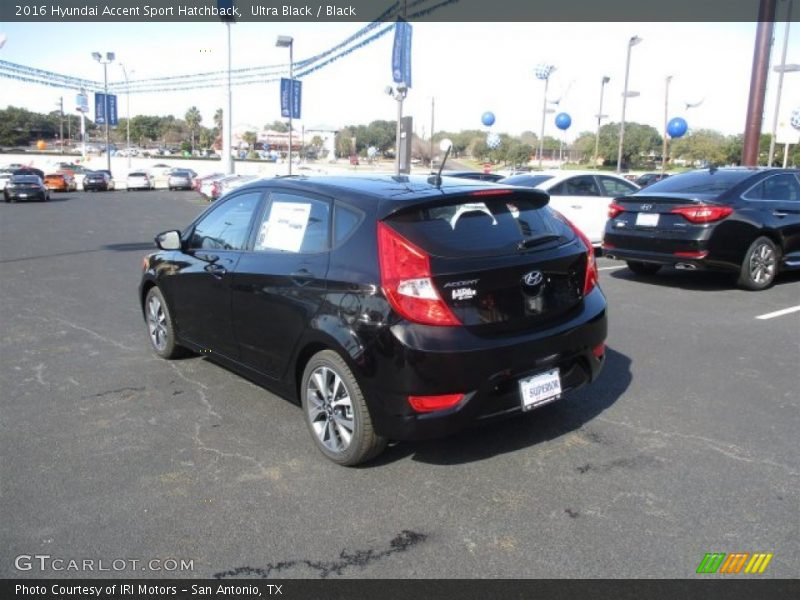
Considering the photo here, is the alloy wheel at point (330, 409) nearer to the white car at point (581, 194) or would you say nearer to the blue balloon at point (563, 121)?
the white car at point (581, 194)

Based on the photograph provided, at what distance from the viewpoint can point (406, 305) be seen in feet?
11.1

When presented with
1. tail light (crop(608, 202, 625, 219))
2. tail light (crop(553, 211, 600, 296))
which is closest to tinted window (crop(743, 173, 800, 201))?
A: tail light (crop(608, 202, 625, 219))

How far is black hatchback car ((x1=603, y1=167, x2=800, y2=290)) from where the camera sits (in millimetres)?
8352

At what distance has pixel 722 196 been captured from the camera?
28.0 ft

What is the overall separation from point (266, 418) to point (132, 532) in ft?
4.79

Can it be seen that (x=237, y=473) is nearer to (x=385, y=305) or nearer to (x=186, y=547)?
(x=186, y=547)

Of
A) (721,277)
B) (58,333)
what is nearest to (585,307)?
(58,333)

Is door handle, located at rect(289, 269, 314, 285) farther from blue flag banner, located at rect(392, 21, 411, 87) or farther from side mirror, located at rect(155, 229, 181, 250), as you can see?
blue flag banner, located at rect(392, 21, 411, 87)

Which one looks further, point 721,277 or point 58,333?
point 721,277

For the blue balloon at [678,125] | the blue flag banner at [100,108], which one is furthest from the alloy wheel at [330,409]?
the blue flag banner at [100,108]

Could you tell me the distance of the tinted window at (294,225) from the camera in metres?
3.98

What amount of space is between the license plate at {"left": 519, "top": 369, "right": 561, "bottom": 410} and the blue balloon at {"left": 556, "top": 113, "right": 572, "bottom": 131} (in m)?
40.0

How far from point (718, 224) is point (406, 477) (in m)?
6.38

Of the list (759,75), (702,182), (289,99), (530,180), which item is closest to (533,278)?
(702,182)
